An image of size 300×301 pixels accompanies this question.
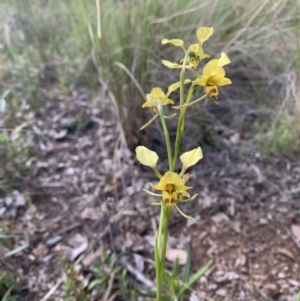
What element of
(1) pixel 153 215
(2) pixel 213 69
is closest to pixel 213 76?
(2) pixel 213 69

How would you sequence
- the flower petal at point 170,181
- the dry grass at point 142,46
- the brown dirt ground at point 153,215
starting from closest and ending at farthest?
the flower petal at point 170,181 → the brown dirt ground at point 153,215 → the dry grass at point 142,46

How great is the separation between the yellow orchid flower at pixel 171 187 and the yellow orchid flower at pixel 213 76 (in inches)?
5.5

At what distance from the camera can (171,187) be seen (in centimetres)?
53

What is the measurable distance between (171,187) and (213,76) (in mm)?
179

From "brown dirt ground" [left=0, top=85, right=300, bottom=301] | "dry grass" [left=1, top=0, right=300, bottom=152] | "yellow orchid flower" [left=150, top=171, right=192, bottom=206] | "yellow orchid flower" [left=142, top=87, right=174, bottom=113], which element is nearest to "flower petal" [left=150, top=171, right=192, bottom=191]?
"yellow orchid flower" [left=150, top=171, right=192, bottom=206]

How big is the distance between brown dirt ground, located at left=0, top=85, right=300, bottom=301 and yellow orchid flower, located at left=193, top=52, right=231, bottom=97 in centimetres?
43

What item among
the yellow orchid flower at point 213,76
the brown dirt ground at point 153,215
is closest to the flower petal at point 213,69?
the yellow orchid flower at point 213,76

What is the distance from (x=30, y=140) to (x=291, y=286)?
1141 millimetres

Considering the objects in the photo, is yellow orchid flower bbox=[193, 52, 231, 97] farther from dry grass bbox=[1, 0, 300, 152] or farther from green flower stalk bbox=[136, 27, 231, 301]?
dry grass bbox=[1, 0, 300, 152]

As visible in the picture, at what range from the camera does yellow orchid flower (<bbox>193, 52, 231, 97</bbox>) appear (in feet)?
1.75

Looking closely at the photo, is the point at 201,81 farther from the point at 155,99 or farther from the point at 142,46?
the point at 142,46

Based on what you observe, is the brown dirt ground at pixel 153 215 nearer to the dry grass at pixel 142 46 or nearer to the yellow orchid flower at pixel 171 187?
the dry grass at pixel 142 46

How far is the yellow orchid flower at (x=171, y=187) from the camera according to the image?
510 millimetres

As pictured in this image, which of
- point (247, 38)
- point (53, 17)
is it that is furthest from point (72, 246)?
point (53, 17)
